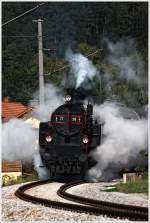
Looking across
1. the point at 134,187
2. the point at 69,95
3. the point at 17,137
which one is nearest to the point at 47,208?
the point at 134,187

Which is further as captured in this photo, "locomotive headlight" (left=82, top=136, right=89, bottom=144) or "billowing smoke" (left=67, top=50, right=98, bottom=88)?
"billowing smoke" (left=67, top=50, right=98, bottom=88)

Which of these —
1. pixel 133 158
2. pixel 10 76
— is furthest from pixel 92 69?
pixel 10 76

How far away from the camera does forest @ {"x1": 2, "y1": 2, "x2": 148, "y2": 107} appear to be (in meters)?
34.3

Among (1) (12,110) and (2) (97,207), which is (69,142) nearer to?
(2) (97,207)

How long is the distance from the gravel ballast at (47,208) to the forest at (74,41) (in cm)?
1318

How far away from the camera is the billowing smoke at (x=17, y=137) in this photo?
22562mm

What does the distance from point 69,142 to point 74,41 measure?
23018mm

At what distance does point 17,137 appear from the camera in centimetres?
2250

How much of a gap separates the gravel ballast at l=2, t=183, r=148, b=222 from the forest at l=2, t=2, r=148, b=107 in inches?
519

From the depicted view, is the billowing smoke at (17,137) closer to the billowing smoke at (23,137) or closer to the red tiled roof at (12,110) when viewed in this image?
the billowing smoke at (23,137)

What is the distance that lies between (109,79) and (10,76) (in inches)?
485

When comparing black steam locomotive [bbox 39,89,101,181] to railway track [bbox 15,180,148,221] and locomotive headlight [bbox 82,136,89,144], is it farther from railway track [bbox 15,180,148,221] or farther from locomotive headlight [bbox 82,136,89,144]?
railway track [bbox 15,180,148,221]

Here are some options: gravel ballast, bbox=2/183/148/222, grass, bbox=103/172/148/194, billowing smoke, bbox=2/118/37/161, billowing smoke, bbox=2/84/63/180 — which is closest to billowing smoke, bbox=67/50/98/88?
billowing smoke, bbox=2/84/63/180

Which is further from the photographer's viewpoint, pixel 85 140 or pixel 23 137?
pixel 23 137
